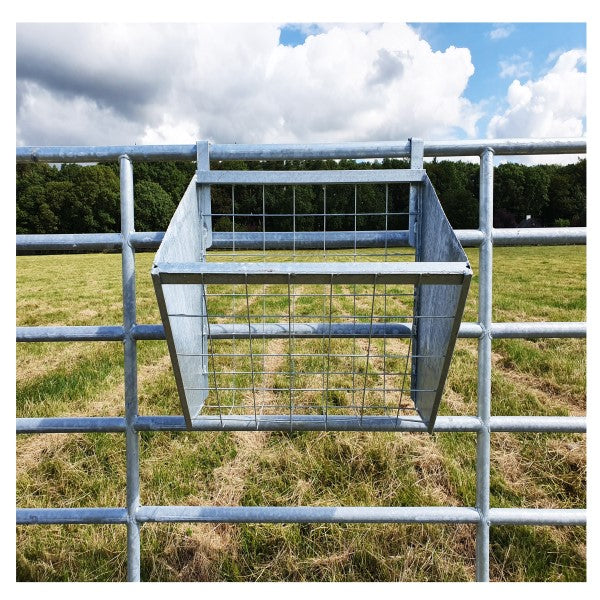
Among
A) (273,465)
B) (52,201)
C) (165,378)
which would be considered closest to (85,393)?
(165,378)

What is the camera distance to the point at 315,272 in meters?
1.14

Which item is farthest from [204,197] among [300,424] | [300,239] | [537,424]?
[537,424]

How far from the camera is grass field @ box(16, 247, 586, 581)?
1.93m

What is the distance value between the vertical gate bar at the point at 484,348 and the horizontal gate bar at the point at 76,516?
1.29 metres

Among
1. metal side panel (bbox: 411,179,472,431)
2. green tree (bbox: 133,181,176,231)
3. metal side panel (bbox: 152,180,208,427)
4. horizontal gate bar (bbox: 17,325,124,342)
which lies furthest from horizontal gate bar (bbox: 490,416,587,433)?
green tree (bbox: 133,181,176,231)

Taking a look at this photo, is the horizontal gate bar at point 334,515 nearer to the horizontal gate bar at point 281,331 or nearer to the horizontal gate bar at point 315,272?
the horizontal gate bar at point 281,331

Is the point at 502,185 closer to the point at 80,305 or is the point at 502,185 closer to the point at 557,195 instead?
the point at 557,195

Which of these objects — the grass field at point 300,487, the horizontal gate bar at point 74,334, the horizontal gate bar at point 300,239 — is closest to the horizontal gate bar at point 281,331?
the horizontal gate bar at point 74,334

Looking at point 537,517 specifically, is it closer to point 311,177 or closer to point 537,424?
point 537,424

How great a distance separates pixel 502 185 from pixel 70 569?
1611 inches

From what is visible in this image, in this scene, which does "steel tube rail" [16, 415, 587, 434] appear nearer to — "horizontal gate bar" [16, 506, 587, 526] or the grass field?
"horizontal gate bar" [16, 506, 587, 526]

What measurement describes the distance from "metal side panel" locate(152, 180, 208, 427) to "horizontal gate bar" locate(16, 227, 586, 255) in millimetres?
125

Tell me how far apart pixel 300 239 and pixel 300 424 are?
69cm

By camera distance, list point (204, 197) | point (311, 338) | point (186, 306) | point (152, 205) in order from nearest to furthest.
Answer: point (186, 306) → point (204, 197) → point (311, 338) → point (152, 205)
